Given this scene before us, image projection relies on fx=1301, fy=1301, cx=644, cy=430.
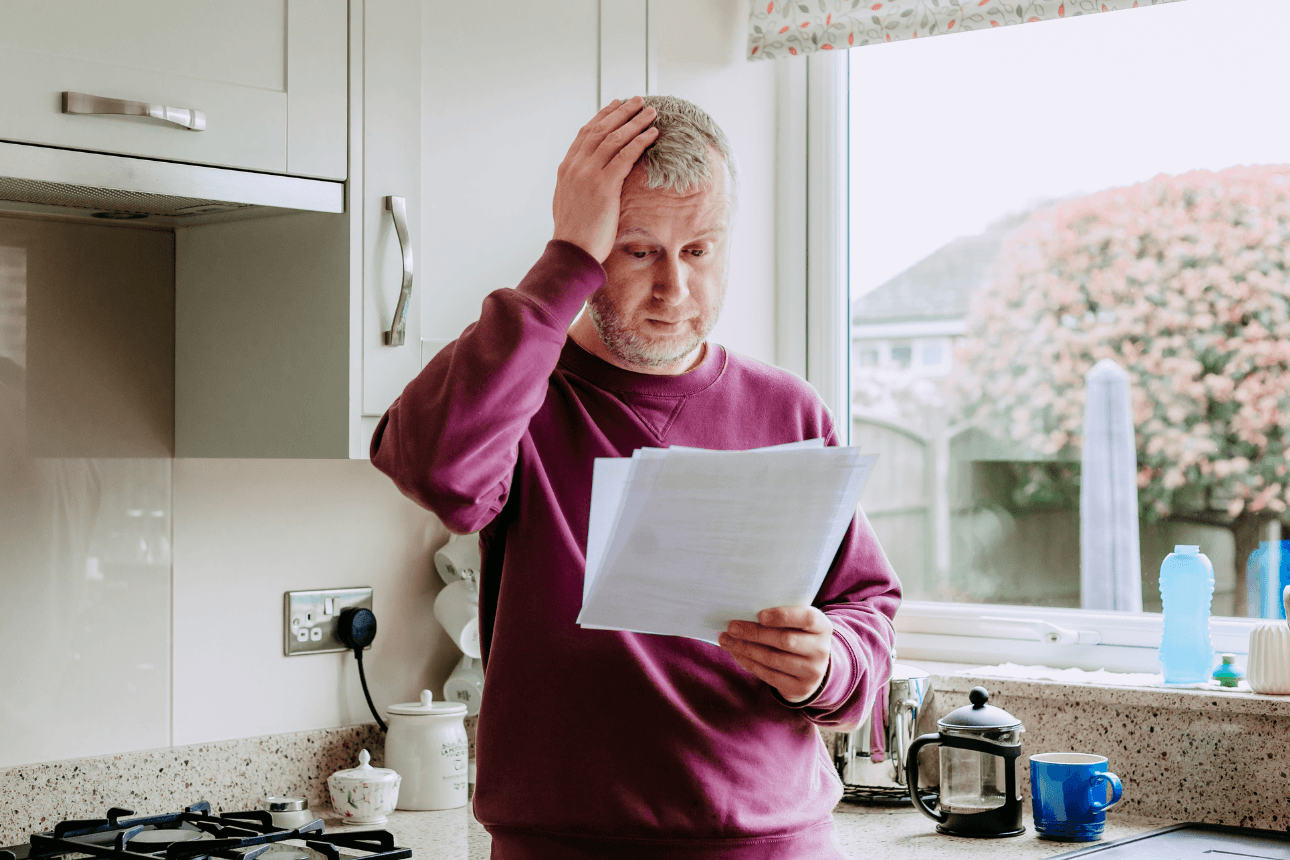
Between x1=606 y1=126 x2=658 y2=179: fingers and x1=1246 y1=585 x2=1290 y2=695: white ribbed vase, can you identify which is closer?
x1=606 y1=126 x2=658 y2=179: fingers

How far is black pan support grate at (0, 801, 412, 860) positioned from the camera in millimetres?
1521

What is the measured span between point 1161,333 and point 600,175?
1375 millimetres

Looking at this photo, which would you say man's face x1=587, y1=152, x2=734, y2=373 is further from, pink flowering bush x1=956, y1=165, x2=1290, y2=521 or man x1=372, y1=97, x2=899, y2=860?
pink flowering bush x1=956, y1=165, x2=1290, y2=521

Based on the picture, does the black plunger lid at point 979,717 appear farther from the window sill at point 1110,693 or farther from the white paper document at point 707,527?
the white paper document at point 707,527

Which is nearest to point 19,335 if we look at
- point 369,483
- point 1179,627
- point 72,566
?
point 72,566

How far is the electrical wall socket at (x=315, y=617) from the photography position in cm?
195

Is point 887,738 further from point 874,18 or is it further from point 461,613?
point 874,18

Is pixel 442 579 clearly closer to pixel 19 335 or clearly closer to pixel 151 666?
pixel 151 666

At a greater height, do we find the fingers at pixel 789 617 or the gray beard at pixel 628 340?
the gray beard at pixel 628 340

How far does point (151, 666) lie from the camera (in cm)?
181

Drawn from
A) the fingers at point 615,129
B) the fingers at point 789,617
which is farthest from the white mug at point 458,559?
the fingers at point 789,617

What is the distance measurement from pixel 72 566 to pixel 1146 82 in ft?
5.98

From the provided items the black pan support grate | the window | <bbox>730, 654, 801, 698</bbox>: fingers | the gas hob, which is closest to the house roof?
the window

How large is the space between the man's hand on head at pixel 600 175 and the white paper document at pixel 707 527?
244mm
